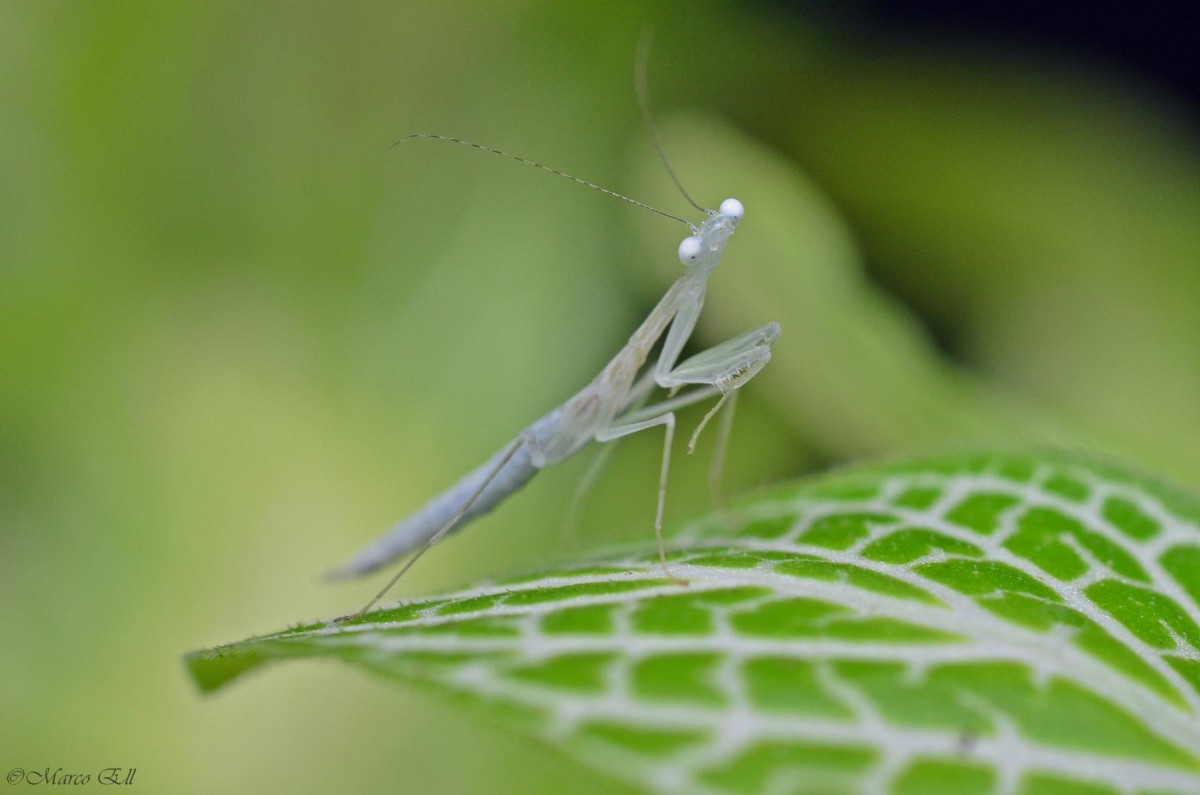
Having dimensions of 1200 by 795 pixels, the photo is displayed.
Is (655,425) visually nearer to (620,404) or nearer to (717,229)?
(620,404)

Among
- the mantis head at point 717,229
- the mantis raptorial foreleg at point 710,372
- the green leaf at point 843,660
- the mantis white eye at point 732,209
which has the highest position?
the mantis white eye at point 732,209

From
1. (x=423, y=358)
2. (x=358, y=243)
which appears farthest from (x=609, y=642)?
(x=358, y=243)

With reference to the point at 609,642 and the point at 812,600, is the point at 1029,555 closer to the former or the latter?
the point at 812,600

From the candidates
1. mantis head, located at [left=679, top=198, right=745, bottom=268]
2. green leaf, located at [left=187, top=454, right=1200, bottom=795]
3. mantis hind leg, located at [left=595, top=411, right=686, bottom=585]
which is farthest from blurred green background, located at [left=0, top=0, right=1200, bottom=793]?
green leaf, located at [left=187, top=454, right=1200, bottom=795]

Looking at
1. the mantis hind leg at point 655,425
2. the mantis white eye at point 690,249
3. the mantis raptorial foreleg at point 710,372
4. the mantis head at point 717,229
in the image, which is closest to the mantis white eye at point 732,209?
the mantis head at point 717,229

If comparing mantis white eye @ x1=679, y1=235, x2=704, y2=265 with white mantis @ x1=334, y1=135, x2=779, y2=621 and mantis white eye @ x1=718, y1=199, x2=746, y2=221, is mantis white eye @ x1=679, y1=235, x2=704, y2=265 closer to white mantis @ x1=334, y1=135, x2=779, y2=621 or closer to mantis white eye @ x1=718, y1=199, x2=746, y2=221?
white mantis @ x1=334, y1=135, x2=779, y2=621

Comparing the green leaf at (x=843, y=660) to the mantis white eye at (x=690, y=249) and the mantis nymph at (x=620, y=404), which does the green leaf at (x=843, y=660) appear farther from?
the mantis white eye at (x=690, y=249)
